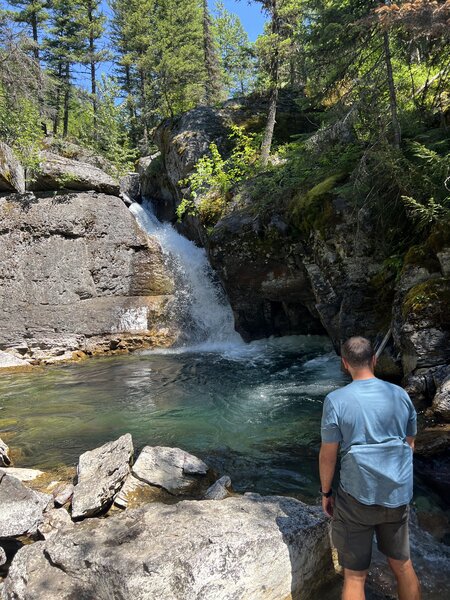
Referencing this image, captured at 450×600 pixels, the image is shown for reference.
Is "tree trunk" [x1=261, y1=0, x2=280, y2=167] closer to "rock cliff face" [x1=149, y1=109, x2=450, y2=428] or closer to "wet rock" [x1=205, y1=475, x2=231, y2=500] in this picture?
"rock cliff face" [x1=149, y1=109, x2=450, y2=428]

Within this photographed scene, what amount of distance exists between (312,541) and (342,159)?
1015 centimetres

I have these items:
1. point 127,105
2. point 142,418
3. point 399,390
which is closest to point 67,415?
point 142,418

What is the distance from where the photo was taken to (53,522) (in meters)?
4.87

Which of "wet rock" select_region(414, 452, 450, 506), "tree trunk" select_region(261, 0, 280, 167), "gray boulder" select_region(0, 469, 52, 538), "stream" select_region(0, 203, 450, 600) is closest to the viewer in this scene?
"gray boulder" select_region(0, 469, 52, 538)

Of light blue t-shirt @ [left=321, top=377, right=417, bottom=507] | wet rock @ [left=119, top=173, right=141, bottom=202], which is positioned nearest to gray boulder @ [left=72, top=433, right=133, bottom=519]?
light blue t-shirt @ [left=321, top=377, right=417, bottom=507]

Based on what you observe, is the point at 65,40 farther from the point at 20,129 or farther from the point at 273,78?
the point at 273,78

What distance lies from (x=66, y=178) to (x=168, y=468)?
14455mm

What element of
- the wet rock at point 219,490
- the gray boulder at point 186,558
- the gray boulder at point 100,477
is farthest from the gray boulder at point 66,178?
the gray boulder at point 186,558

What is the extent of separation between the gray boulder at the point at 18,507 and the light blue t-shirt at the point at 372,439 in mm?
3704

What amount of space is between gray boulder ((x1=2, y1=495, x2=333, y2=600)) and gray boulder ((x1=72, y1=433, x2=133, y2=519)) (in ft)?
3.73

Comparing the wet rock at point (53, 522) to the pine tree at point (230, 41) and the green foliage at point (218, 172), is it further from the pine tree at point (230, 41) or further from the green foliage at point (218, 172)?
the pine tree at point (230, 41)

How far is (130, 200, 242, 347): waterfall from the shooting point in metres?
16.2

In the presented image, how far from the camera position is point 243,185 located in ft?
48.9

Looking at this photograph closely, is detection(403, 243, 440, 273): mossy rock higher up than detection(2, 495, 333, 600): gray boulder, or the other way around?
detection(403, 243, 440, 273): mossy rock
